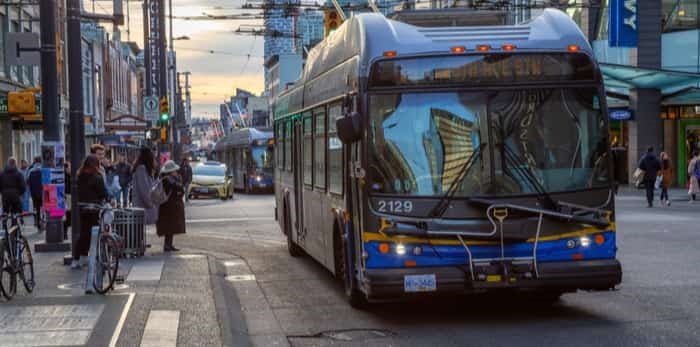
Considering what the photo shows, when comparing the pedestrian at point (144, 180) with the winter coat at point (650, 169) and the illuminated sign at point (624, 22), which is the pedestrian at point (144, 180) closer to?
the winter coat at point (650, 169)

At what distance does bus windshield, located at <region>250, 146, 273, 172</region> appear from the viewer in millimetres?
46938

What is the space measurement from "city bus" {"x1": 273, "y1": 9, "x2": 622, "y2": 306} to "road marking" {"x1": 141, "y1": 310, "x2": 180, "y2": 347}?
1.81m

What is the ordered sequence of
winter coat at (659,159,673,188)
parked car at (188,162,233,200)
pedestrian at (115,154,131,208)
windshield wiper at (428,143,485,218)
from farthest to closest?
parked car at (188,162,233,200) → pedestrian at (115,154,131,208) → winter coat at (659,159,673,188) → windshield wiper at (428,143,485,218)

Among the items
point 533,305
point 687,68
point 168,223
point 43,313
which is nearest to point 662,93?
point 687,68

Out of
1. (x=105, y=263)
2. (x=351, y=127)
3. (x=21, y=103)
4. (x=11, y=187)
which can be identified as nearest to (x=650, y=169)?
(x=11, y=187)

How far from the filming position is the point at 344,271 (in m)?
11.6

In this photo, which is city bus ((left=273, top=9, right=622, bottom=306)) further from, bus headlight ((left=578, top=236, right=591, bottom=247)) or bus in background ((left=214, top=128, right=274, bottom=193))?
bus in background ((left=214, top=128, right=274, bottom=193))

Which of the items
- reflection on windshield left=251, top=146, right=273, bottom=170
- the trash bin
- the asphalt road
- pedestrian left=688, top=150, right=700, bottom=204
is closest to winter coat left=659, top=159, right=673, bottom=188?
pedestrian left=688, top=150, right=700, bottom=204

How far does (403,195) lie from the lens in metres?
9.99

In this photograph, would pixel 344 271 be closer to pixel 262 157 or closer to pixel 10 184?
pixel 10 184

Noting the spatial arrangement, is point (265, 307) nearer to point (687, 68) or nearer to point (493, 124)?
point (493, 124)

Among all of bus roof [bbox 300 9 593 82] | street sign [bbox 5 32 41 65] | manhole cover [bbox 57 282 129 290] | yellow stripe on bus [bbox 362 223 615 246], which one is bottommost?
manhole cover [bbox 57 282 129 290]

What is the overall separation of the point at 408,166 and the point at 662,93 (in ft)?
112

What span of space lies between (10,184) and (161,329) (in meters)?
14.6
